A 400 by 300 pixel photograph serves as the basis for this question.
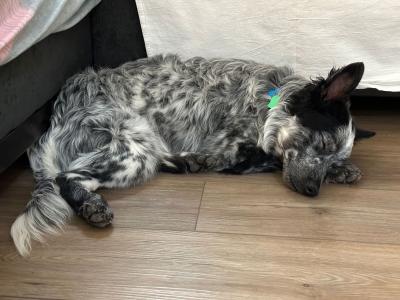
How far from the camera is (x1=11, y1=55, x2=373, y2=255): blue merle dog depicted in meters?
2.17

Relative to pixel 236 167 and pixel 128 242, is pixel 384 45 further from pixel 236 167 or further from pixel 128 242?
pixel 128 242

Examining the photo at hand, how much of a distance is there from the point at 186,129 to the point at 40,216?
94 cm

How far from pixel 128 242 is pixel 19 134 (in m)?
0.77

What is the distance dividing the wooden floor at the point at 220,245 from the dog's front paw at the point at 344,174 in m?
0.05

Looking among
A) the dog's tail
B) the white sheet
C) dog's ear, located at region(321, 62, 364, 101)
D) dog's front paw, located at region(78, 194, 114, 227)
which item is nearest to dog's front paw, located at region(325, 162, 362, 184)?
dog's ear, located at region(321, 62, 364, 101)

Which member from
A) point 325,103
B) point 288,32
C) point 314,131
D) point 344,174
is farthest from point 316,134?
point 288,32

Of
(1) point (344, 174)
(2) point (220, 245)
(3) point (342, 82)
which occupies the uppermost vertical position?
(3) point (342, 82)

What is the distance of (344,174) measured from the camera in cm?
230

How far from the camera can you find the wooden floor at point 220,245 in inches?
63.4

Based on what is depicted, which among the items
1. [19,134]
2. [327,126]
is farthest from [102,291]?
[327,126]

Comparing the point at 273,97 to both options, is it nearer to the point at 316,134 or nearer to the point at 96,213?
the point at 316,134

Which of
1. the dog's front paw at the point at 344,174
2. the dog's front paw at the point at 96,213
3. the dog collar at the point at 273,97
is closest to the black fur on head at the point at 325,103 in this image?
the dog collar at the point at 273,97

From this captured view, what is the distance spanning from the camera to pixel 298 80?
2.49 m

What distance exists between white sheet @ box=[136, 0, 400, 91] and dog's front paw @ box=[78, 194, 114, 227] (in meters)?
1.20
